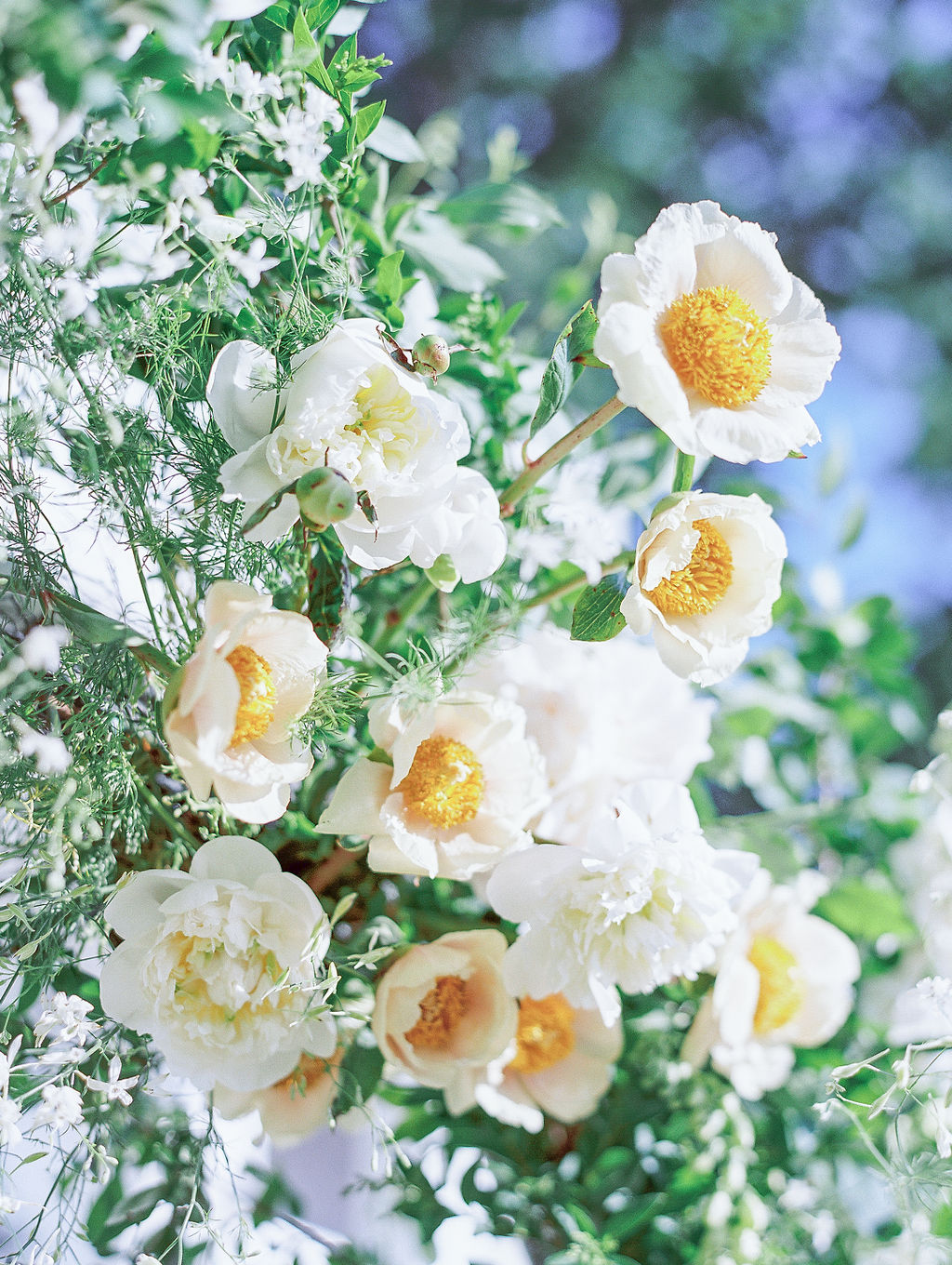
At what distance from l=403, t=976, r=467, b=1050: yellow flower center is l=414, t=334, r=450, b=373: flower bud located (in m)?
0.18

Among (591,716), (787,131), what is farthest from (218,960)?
(787,131)

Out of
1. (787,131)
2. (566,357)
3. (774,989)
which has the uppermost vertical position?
(566,357)

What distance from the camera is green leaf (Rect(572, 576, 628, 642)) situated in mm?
260

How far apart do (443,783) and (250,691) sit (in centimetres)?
6

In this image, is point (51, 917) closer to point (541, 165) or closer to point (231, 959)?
point (231, 959)

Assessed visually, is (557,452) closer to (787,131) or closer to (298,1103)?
(298,1103)

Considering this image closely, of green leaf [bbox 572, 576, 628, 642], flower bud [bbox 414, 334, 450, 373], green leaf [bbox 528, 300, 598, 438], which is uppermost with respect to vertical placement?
flower bud [bbox 414, 334, 450, 373]

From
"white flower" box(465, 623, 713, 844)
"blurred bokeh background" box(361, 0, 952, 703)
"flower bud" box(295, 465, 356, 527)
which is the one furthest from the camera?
"blurred bokeh background" box(361, 0, 952, 703)

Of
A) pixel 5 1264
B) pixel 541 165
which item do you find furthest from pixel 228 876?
pixel 541 165

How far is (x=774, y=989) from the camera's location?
0.36 meters

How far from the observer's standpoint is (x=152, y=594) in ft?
0.95

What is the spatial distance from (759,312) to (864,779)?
29 cm

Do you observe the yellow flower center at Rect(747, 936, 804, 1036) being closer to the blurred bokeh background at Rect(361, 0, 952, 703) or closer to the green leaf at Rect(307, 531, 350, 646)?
the green leaf at Rect(307, 531, 350, 646)

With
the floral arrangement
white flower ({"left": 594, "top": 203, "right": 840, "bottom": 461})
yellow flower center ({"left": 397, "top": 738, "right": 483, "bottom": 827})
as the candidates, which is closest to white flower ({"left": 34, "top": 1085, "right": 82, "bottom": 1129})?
the floral arrangement
